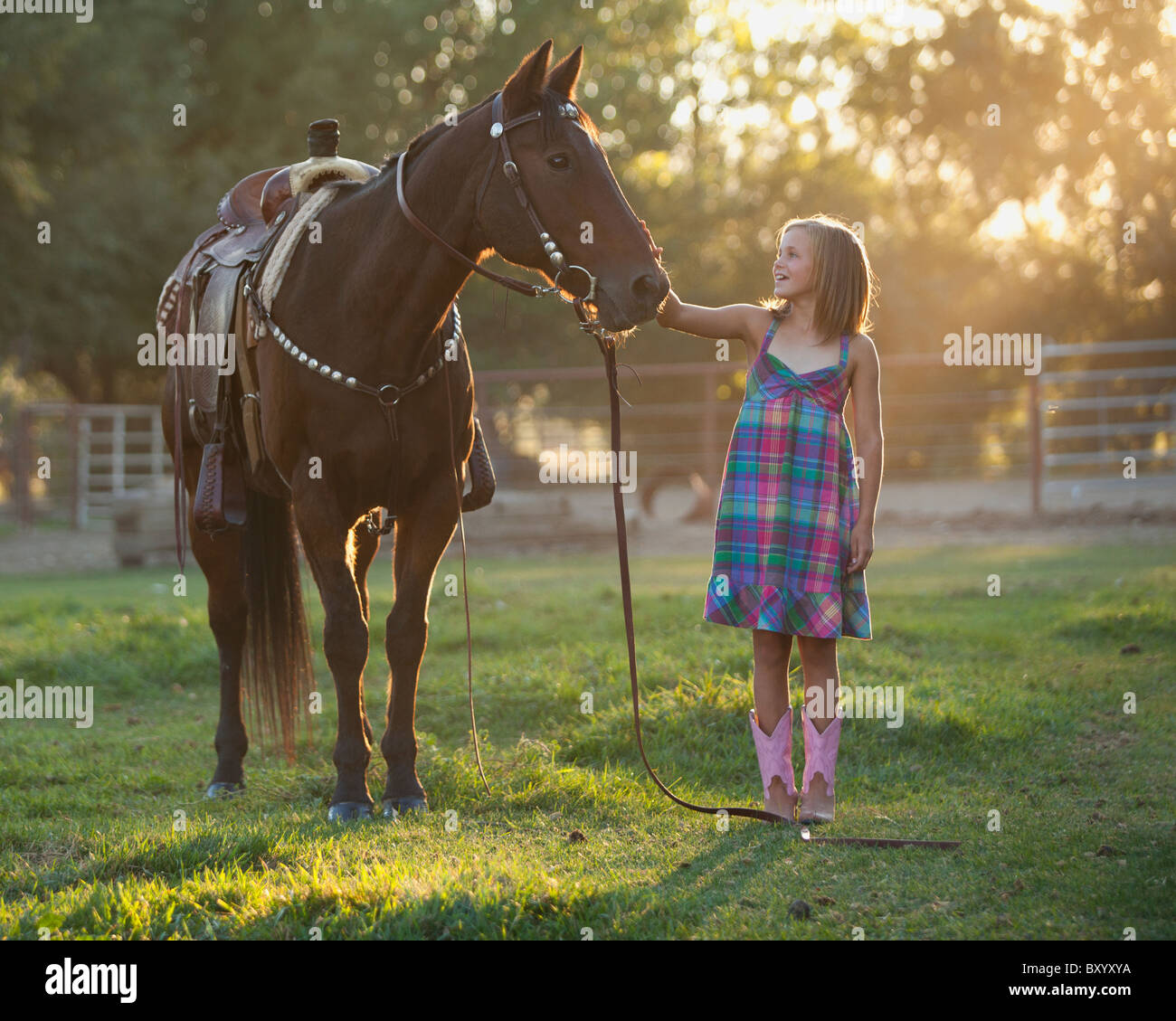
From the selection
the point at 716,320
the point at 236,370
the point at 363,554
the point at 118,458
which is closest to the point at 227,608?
the point at 363,554

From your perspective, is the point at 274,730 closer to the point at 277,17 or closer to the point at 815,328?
the point at 815,328

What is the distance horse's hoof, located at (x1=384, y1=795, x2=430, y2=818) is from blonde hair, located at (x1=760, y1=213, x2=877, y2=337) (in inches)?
79.9

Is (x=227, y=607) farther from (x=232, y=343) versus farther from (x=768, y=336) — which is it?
(x=768, y=336)

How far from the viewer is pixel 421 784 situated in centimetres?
423

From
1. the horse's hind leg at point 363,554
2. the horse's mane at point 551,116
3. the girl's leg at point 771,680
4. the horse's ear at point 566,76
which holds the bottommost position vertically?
the girl's leg at point 771,680

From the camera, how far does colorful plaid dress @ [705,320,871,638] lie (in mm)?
3676

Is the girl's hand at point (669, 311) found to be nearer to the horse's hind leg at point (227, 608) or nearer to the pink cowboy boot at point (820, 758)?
the pink cowboy boot at point (820, 758)

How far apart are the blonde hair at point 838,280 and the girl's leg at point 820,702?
100 centimetres

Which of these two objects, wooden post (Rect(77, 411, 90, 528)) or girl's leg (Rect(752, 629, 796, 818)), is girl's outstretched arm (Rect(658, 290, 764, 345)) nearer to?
girl's leg (Rect(752, 629, 796, 818))

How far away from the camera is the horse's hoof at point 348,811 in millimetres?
3871

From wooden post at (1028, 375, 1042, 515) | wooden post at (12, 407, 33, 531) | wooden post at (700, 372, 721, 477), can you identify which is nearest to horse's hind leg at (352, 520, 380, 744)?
wooden post at (1028, 375, 1042, 515)

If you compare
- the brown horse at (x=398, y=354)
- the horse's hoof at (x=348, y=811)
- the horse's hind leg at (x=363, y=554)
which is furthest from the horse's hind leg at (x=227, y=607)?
the horse's hoof at (x=348, y=811)
